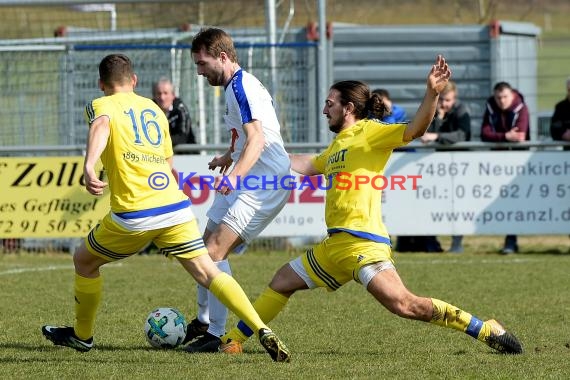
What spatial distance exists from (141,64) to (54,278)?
398 centimetres

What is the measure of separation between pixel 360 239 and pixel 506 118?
23.8 ft

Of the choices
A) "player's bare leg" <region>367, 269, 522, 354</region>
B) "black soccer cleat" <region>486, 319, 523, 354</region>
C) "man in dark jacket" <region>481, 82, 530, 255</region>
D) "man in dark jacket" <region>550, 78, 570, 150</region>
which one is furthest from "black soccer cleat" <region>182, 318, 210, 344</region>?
"man in dark jacket" <region>550, 78, 570, 150</region>

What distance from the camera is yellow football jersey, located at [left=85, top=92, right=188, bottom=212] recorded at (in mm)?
7027

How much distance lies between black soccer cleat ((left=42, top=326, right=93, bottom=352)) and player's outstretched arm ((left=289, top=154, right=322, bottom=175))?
1639 millimetres

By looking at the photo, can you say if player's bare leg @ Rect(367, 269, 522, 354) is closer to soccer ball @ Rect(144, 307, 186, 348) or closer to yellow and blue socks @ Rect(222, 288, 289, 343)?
yellow and blue socks @ Rect(222, 288, 289, 343)

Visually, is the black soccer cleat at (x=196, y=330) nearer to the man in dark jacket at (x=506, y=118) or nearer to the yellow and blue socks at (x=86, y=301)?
the yellow and blue socks at (x=86, y=301)

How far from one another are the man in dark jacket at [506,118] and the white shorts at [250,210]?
6.58 meters

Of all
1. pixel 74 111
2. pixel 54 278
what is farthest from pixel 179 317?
pixel 74 111

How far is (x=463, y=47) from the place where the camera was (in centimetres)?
1762

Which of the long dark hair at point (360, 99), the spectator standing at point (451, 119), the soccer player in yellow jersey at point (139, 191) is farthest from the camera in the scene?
the spectator standing at point (451, 119)

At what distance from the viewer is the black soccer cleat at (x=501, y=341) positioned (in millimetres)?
7152

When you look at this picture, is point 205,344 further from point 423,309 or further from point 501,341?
point 501,341

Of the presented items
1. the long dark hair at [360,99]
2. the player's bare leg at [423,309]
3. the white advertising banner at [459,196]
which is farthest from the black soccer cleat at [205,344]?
the white advertising banner at [459,196]

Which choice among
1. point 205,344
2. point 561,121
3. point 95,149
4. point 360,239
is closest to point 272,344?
point 360,239
